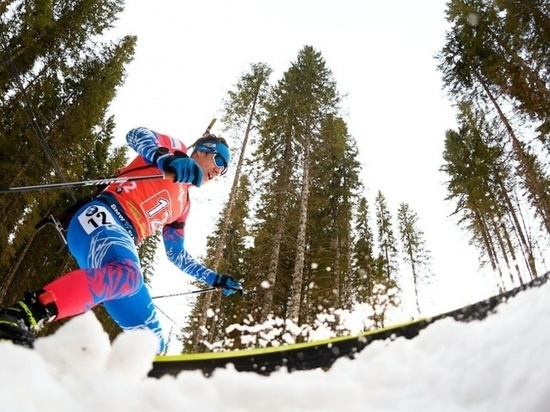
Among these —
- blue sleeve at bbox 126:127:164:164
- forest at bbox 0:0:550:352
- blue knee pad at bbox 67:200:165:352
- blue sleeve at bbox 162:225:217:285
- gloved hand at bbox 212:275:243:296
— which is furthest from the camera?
forest at bbox 0:0:550:352

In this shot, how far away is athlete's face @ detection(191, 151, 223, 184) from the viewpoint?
3.36m

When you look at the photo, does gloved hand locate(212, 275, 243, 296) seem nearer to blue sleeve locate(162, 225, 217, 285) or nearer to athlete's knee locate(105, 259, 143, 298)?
blue sleeve locate(162, 225, 217, 285)

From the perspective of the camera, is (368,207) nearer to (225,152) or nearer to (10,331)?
(225,152)

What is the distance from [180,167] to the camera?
274 cm

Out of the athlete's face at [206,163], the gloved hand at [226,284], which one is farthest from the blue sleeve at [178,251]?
the athlete's face at [206,163]

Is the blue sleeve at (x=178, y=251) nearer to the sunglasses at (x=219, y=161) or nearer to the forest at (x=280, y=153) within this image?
the sunglasses at (x=219, y=161)

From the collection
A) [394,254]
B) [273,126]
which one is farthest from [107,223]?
[394,254]

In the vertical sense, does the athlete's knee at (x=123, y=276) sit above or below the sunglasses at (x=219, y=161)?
below

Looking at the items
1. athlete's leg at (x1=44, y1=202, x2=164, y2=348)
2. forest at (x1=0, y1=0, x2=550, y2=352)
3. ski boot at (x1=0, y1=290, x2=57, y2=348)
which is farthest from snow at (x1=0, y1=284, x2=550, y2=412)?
forest at (x1=0, y1=0, x2=550, y2=352)

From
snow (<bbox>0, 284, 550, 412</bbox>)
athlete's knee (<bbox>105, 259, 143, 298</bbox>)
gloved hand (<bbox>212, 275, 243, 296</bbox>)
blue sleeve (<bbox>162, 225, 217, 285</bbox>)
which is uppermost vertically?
blue sleeve (<bbox>162, 225, 217, 285</bbox>)

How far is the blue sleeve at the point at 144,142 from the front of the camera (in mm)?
2893

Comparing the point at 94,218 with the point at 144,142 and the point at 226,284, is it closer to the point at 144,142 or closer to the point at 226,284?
the point at 144,142

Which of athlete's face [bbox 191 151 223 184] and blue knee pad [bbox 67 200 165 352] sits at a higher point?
athlete's face [bbox 191 151 223 184]

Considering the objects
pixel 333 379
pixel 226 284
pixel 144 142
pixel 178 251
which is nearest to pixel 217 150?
pixel 144 142
